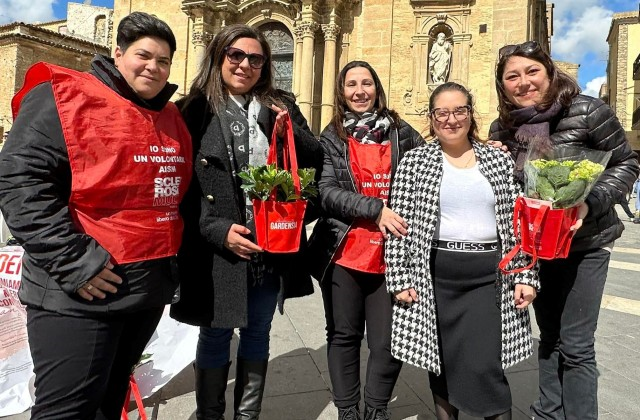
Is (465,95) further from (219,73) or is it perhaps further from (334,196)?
(219,73)

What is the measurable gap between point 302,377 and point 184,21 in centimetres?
1652

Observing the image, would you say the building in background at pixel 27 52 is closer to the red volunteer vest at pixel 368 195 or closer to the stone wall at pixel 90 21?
the stone wall at pixel 90 21

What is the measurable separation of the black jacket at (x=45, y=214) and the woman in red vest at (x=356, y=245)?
1.23 meters

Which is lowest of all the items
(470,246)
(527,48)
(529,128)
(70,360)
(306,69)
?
(70,360)

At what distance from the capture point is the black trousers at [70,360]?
1.69m

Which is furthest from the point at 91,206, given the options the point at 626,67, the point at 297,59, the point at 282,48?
the point at 626,67

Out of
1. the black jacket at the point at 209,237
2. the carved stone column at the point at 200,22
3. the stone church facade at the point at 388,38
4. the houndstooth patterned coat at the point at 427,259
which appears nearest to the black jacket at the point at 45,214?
the black jacket at the point at 209,237

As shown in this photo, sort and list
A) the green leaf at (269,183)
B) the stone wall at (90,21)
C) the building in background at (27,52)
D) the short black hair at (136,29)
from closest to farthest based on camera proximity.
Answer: the short black hair at (136,29) < the green leaf at (269,183) < the building in background at (27,52) < the stone wall at (90,21)

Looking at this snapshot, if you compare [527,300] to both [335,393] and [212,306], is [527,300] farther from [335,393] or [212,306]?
[212,306]

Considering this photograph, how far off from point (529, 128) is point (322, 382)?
2.28 m

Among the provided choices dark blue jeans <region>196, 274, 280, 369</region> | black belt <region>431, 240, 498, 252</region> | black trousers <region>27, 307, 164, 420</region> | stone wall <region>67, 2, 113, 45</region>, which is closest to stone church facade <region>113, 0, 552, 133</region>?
black belt <region>431, 240, 498, 252</region>

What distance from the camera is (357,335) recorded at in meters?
2.66

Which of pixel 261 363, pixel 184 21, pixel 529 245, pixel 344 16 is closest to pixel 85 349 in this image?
pixel 261 363

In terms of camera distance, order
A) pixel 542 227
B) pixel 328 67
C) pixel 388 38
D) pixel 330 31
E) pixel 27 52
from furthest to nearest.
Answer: pixel 27 52, pixel 328 67, pixel 330 31, pixel 388 38, pixel 542 227
